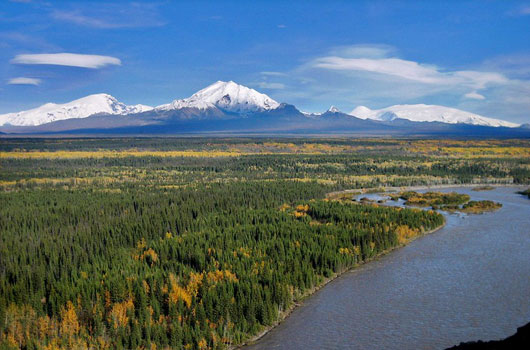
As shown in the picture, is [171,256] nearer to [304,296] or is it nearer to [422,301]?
[304,296]

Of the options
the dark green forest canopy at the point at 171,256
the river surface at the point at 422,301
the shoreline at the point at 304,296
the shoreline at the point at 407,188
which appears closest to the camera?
the dark green forest canopy at the point at 171,256

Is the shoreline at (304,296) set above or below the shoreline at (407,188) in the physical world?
below

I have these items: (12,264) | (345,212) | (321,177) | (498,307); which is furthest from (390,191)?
(12,264)

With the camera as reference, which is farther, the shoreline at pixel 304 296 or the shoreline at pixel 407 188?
the shoreline at pixel 407 188

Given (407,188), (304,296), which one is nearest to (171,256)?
(304,296)

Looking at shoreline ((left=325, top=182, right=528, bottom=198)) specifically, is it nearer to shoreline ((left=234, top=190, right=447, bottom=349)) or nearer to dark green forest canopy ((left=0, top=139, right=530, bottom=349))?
dark green forest canopy ((left=0, top=139, right=530, bottom=349))

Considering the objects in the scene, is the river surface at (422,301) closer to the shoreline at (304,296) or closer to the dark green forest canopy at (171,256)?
the shoreline at (304,296)

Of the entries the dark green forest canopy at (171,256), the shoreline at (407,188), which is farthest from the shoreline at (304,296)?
the shoreline at (407,188)

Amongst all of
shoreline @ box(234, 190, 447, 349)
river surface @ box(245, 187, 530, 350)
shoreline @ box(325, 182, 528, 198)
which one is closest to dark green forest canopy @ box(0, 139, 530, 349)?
shoreline @ box(234, 190, 447, 349)

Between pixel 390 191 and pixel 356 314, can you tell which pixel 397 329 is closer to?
pixel 356 314

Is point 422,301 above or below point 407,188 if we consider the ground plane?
below
